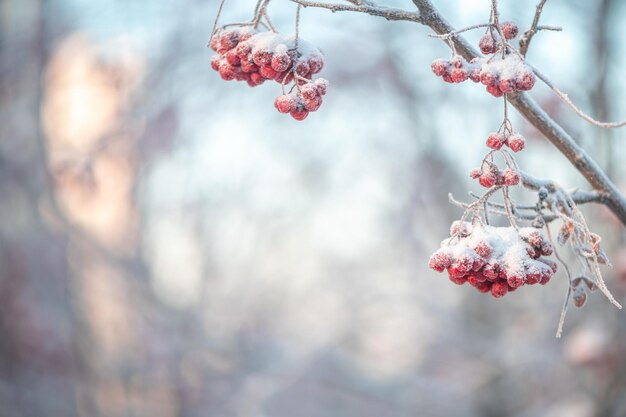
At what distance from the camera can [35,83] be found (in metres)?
5.35

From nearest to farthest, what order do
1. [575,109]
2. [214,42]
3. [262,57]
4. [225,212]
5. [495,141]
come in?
[575,109]
[495,141]
[262,57]
[214,42]
[225,212]

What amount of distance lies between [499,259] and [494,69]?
37 centimetres

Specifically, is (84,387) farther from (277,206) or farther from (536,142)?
(536,142)

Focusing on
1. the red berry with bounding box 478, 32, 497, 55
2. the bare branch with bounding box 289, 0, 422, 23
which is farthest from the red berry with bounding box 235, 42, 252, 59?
the red berry with bounding box 478, 32, 497, 55

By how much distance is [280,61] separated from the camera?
111cm

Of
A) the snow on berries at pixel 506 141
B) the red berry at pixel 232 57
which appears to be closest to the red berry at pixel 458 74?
the snow on berries at pixel 506 141

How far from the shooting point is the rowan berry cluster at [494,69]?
95cm

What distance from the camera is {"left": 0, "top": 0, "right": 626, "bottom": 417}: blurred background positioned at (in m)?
4.41

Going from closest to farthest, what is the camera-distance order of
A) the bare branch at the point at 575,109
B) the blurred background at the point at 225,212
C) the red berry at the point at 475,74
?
the bare branch at the point at 575,109
the red berry at the point at 475,74
the blurred background at the point at 225,212

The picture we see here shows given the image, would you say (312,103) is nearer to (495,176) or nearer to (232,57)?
(232,57)

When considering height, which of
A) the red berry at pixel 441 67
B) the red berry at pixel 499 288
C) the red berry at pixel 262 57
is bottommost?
the red berry at pixel 499 288

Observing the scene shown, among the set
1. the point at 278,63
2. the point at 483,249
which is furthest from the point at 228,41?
the point at 483,249

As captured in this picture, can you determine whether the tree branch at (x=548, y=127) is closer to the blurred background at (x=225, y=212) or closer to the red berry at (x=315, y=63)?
the red berry at (x=315, y=63)

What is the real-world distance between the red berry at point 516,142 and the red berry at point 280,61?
0.47m
